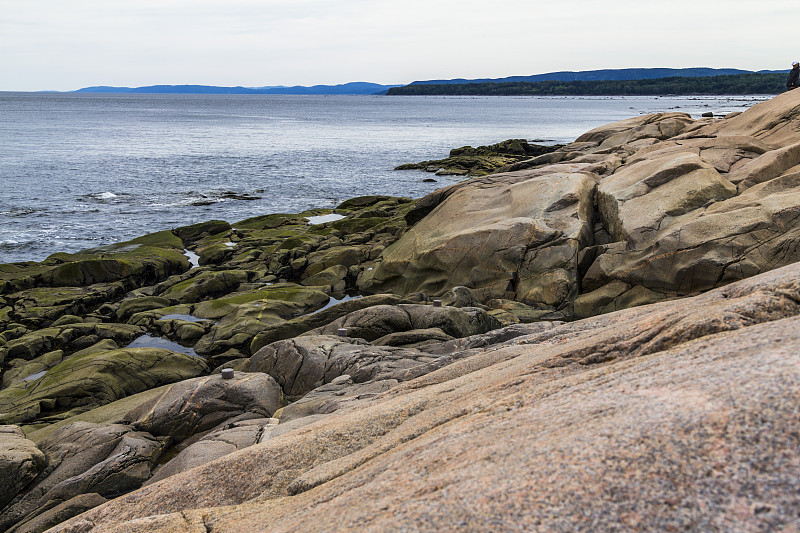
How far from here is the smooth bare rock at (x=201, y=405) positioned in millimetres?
11016

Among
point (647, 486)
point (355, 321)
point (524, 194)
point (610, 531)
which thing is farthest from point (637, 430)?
point (524, 194)

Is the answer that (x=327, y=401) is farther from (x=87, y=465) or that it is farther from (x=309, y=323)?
(x=309, y=323)

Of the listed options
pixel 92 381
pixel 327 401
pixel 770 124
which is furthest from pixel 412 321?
pixel 770 124

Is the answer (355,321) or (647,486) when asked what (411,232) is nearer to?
(355,321)

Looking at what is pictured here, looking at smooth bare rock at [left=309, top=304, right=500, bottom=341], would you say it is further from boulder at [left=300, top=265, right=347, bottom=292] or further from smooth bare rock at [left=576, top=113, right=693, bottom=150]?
smooth bare rock at [left=576, top=113, right=693, bottom=150]

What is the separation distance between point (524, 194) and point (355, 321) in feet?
28.2

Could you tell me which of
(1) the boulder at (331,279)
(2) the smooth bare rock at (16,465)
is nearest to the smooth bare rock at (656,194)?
(1) the boulder at (331,279)

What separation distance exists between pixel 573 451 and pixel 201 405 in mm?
8945

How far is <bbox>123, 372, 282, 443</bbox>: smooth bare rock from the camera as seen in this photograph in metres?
11.0

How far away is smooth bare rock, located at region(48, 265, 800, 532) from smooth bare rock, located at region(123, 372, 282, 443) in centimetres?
410

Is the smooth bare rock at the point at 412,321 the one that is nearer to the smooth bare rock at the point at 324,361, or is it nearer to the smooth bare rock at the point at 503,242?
the smooth bare rock at the point at 324,361

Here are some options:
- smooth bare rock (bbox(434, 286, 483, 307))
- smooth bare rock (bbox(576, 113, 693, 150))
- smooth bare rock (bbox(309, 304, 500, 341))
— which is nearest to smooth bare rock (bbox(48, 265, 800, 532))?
smooth bare rock (bbox(309, 304, 500, 341))

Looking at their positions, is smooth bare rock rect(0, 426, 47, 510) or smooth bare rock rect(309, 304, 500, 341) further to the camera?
smooth bare rock rect(309, 304, 500, 341)

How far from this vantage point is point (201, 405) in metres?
11.3
